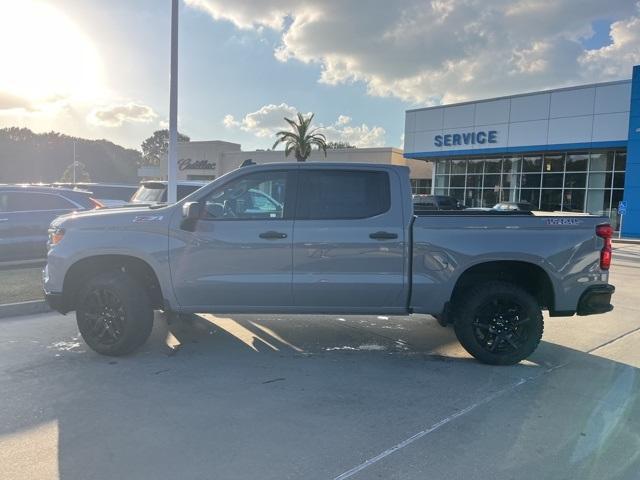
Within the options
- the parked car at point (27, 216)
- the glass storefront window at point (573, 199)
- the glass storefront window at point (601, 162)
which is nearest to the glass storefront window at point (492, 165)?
the glass storefront window at point (573, 199)

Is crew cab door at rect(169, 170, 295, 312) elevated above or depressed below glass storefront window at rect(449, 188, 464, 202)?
below

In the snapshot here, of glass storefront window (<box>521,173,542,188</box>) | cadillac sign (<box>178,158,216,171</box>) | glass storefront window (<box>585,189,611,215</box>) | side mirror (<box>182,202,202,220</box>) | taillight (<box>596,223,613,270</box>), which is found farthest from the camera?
cadillac sign (<box>178,158,216,171</box>)

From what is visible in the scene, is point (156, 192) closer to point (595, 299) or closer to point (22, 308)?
point (22, 308)

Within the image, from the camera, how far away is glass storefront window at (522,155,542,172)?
3009 cm

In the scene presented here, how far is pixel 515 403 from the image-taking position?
4.32m

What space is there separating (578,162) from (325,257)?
27.4m

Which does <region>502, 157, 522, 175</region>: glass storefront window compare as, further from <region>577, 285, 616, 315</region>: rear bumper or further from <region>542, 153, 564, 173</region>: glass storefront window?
<region>577, 285, 616, 315</region>: rear bumper

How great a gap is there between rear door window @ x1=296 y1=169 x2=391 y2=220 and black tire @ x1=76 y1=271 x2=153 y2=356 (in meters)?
1.79

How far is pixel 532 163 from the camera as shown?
30.4m

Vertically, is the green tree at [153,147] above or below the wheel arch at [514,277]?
above

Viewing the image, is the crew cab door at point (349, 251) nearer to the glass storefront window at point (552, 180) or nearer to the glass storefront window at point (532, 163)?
the glass storefront window at point (552, 180)

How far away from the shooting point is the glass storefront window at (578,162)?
1107 inches

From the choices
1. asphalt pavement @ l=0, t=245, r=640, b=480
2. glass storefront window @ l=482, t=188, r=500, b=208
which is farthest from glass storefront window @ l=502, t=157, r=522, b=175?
asphalt pavement @ l=0, t=245, r=640, b=480

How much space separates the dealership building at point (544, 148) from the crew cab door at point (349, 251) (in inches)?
990
